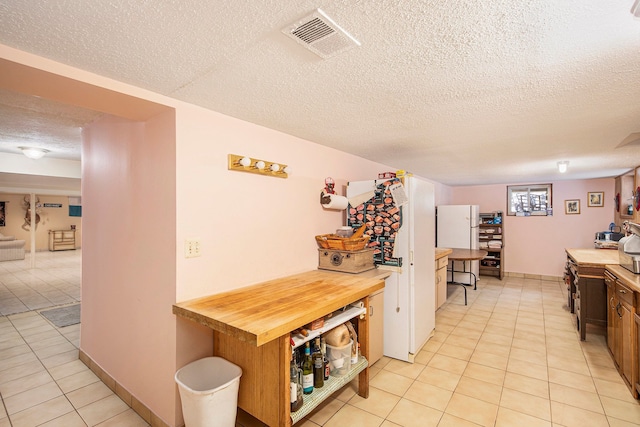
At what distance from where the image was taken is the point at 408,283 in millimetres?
2859

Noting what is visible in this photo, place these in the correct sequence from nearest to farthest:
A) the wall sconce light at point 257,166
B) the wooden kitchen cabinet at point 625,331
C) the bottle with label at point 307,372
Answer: the bottle with label at point 307,372 < the wall sconce light at point 257,166 < the wooden kitchen cabinet at point 625,331

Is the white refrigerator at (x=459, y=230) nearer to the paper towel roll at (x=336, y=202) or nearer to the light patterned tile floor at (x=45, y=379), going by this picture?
the paper towel roll at (x=336, y=202)

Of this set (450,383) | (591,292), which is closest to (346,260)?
(450,383)

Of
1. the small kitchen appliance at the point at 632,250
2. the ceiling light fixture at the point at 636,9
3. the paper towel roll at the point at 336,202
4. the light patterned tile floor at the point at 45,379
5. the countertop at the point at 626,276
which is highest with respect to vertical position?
the ceiling light fixture at the point at 636,9

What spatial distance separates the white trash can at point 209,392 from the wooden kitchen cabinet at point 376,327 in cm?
129

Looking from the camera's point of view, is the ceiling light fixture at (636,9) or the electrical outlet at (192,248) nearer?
the ceiling light fixture at (636,9)

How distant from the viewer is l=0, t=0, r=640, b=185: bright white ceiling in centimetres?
108

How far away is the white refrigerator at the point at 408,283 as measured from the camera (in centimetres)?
285

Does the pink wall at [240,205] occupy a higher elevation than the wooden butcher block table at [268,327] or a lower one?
higher

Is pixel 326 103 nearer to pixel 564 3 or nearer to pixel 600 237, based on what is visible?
pixel 564 3

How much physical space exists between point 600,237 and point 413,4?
6592mm

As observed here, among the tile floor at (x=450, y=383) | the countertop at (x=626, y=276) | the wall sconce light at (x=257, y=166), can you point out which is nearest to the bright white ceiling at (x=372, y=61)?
the wall sconce light at (x=257, y=166)

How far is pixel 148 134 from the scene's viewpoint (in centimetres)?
209

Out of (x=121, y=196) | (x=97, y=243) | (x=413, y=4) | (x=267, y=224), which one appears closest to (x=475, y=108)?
(x=413, y=4)
